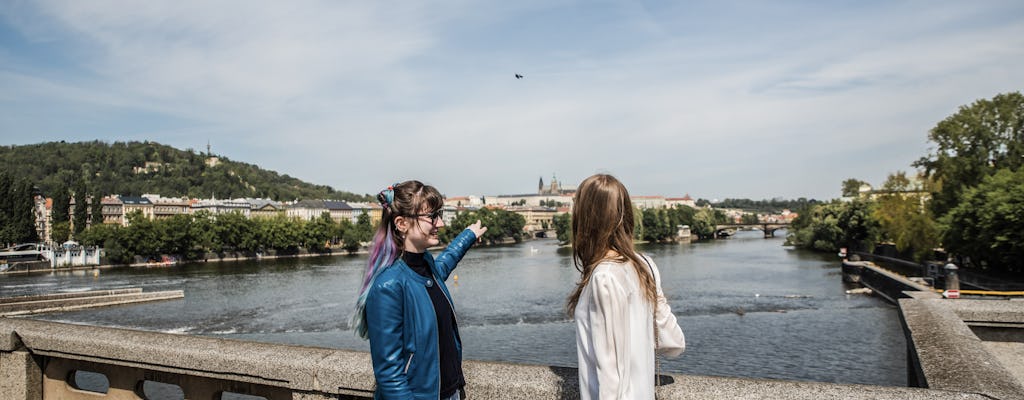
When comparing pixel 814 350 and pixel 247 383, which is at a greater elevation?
pixel 247 383

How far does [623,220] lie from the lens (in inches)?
113

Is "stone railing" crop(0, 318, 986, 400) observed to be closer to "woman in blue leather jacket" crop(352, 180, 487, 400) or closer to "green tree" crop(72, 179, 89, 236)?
"woman in blue leather jacket" crop(352, 180, 487, 400)

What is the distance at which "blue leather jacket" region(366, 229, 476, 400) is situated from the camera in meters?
2.95

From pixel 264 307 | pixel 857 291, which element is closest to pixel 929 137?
pixel 857 291

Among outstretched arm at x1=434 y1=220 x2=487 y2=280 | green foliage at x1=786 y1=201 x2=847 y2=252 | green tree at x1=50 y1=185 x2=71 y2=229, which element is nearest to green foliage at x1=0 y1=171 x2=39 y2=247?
green tree at x1=50 y1=185 x2=71 y2=229

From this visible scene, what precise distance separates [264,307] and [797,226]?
88480mm

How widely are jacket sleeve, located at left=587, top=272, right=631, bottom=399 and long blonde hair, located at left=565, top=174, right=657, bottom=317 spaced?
157mm

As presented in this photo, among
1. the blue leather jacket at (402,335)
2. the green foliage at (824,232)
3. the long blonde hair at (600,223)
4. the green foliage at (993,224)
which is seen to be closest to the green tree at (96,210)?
the green foliage at (824,232)

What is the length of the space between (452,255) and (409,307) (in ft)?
2.98

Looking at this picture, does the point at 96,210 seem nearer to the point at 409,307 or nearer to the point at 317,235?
the point at 317,235

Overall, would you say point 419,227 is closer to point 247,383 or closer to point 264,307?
point 247,383

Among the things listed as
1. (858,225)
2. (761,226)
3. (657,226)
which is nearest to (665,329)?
(858,225)

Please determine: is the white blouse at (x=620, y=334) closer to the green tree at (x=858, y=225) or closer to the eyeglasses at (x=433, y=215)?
the eyeglasses at (x=433, y=215)

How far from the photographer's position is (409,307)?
303 cm
